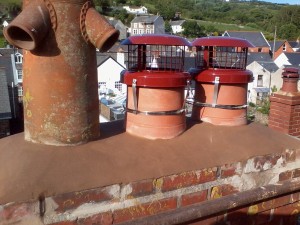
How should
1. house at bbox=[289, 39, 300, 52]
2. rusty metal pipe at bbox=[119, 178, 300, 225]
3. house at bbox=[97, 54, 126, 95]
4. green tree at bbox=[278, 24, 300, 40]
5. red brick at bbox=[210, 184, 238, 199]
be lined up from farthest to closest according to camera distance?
green tree at bbox=[278, 24, 300, 40] < house at bbox=[289, 39, 300, 52] < house at bbox=[97, 54, 126, 95] < red brick at bbox=[210, 184, 238, 199] < rusty metal pipe at bbox=[119, 178, 300, 225]

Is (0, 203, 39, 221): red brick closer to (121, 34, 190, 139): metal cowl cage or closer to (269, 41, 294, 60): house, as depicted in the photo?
(121, 34, 190, 139): metal cowl cage

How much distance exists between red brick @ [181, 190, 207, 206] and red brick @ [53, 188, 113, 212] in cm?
42

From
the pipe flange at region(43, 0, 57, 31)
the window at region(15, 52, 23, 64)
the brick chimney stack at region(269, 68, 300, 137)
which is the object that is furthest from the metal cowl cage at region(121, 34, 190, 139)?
the window at region(15, 52, 23, 64)

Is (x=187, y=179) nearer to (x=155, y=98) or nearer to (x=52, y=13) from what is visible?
(x=155, y=98)

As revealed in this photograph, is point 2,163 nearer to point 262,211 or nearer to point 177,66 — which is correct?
point 177,66

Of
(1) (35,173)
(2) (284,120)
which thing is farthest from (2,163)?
(2) (284,120)

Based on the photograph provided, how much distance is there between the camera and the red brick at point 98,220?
151 cm

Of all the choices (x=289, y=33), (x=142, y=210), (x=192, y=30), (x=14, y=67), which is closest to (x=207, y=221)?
(x=142, y=210)

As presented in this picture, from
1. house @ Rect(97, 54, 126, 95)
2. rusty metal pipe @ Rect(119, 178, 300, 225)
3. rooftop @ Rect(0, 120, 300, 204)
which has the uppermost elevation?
rusty metal pipe @ Rect(119, 178, 300, 225)

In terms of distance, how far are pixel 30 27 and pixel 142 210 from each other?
3.36ft

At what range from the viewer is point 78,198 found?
4.83 ft

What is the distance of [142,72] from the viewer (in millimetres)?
2012

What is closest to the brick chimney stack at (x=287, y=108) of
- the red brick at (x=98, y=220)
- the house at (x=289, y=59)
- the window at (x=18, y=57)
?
the red brick at (x=98, y=220)

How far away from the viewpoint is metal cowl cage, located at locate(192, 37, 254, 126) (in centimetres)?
224
